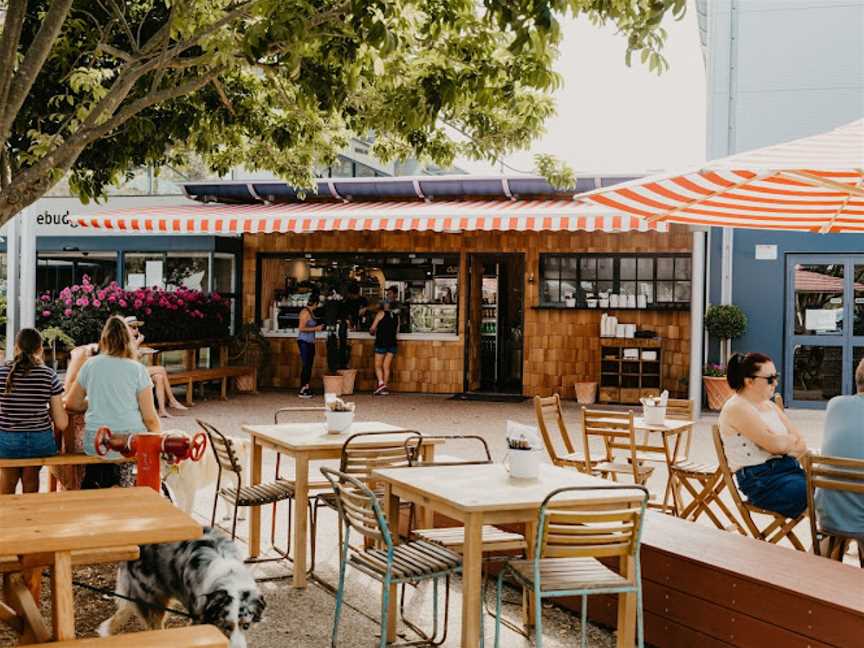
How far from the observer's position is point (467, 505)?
4.20 m

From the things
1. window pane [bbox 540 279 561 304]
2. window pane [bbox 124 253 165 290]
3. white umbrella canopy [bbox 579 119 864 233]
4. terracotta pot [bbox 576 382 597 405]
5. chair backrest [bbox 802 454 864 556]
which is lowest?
terracotta pot [bbox 576 382 597 405]

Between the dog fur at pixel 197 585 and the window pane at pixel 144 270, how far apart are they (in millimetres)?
12977

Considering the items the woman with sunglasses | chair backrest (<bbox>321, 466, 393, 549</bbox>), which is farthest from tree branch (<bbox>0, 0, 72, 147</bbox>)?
the woman with sunglasses

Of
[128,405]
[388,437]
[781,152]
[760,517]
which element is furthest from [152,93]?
[760,517]

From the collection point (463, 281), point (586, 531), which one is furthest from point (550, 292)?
point (586, 531)

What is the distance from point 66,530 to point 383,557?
145 cm

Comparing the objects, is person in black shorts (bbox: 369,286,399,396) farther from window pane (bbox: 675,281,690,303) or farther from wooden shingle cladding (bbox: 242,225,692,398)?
window pane (bbox: 675,281,690,303)

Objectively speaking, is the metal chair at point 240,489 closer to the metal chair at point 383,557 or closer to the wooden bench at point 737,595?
the metal chair at point 383,557

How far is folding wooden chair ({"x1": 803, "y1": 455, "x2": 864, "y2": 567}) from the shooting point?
489 cm

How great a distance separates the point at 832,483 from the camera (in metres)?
4.94

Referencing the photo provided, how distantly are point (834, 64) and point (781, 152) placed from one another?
11.0 metres

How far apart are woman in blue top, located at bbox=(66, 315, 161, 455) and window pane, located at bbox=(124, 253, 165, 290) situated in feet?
36.1

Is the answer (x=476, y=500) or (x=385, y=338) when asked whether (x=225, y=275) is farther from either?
(x=476, y=500)

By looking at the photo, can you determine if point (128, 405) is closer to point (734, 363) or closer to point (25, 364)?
point (25, 364)
